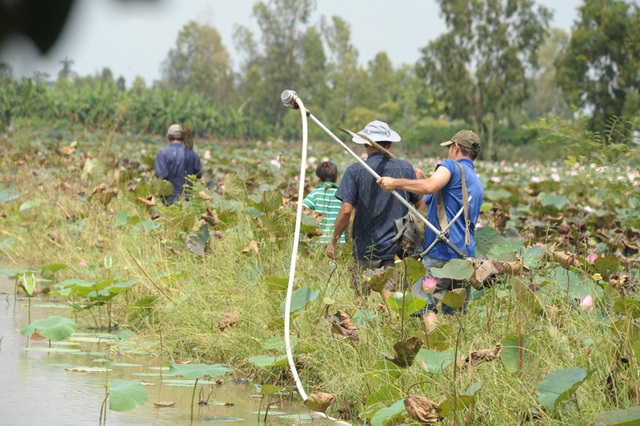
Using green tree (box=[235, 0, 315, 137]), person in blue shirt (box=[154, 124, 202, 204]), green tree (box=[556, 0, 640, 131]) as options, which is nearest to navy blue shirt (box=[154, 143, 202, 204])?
person in blue shirt (box=[154, 124, 202, 204])

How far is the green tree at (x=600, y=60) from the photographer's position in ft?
145

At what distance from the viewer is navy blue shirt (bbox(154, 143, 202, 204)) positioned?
32.0 ft

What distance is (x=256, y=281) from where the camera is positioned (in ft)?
20.2

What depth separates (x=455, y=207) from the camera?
17.4 feet

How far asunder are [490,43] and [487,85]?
299 cm

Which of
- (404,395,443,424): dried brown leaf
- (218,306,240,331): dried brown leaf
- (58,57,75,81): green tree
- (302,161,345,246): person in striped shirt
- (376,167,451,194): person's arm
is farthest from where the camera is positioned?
(302,161,345,246): person in striped shirt

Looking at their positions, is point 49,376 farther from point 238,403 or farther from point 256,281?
point 256,281

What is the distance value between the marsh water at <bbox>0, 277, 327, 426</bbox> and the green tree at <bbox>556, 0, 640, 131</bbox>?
134ft

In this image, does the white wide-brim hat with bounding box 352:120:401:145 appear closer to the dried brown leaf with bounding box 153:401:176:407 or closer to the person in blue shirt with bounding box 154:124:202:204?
the dried brown leaf with bounding box 153:401:176:407

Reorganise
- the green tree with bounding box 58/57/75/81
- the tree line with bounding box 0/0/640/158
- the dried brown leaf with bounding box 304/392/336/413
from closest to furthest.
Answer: the green tree with bounding box 58/57/75/81 < the dried brown leaf with bounding box 304/392/336/413 < the tree line with bounding box 0/0/640/158

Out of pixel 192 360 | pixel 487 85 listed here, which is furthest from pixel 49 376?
pixel 487 85

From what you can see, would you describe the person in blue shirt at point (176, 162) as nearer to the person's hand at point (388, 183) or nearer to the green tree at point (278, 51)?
the person's hand at point (388, 183)

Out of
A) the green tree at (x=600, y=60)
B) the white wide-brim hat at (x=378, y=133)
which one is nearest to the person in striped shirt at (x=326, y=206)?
the white wide-brim hat at (x=378, y=133)

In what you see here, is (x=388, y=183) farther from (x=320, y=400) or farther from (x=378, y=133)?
(x=320, y=400)
